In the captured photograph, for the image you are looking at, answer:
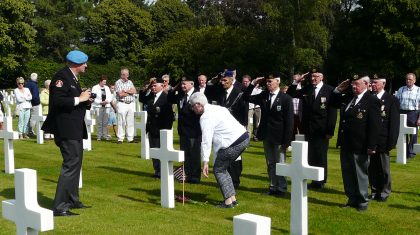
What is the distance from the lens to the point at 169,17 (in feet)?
244

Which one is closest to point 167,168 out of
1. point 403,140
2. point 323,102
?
point 323,102

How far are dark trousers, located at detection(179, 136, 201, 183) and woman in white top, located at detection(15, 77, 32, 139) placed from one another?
8.68 meters

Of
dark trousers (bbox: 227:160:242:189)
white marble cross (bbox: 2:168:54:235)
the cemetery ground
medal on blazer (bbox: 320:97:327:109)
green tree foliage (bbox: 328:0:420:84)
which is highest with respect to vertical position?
green tree foliage (bbox: 328:0:420:84)

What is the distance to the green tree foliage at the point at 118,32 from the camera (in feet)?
220

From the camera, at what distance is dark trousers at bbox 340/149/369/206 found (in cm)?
817

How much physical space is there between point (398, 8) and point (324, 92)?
3693 centimetres

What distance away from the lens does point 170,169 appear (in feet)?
27.7

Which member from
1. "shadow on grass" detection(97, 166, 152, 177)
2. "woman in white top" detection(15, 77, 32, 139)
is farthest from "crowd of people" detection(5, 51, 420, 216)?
"woman in white top" detection(15, 77, 32, 139)

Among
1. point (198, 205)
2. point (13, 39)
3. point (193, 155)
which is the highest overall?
point (13, 39)

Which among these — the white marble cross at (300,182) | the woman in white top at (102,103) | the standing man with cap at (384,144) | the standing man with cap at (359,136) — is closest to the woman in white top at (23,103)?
the woman in white top at (102,103)

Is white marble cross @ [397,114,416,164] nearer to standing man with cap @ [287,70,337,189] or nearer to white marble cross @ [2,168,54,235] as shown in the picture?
standing man with cap @ [287,70,337,189]

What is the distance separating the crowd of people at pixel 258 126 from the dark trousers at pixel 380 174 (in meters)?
0.02

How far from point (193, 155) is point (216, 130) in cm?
261

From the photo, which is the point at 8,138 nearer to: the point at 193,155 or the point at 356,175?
the point at 193,155
